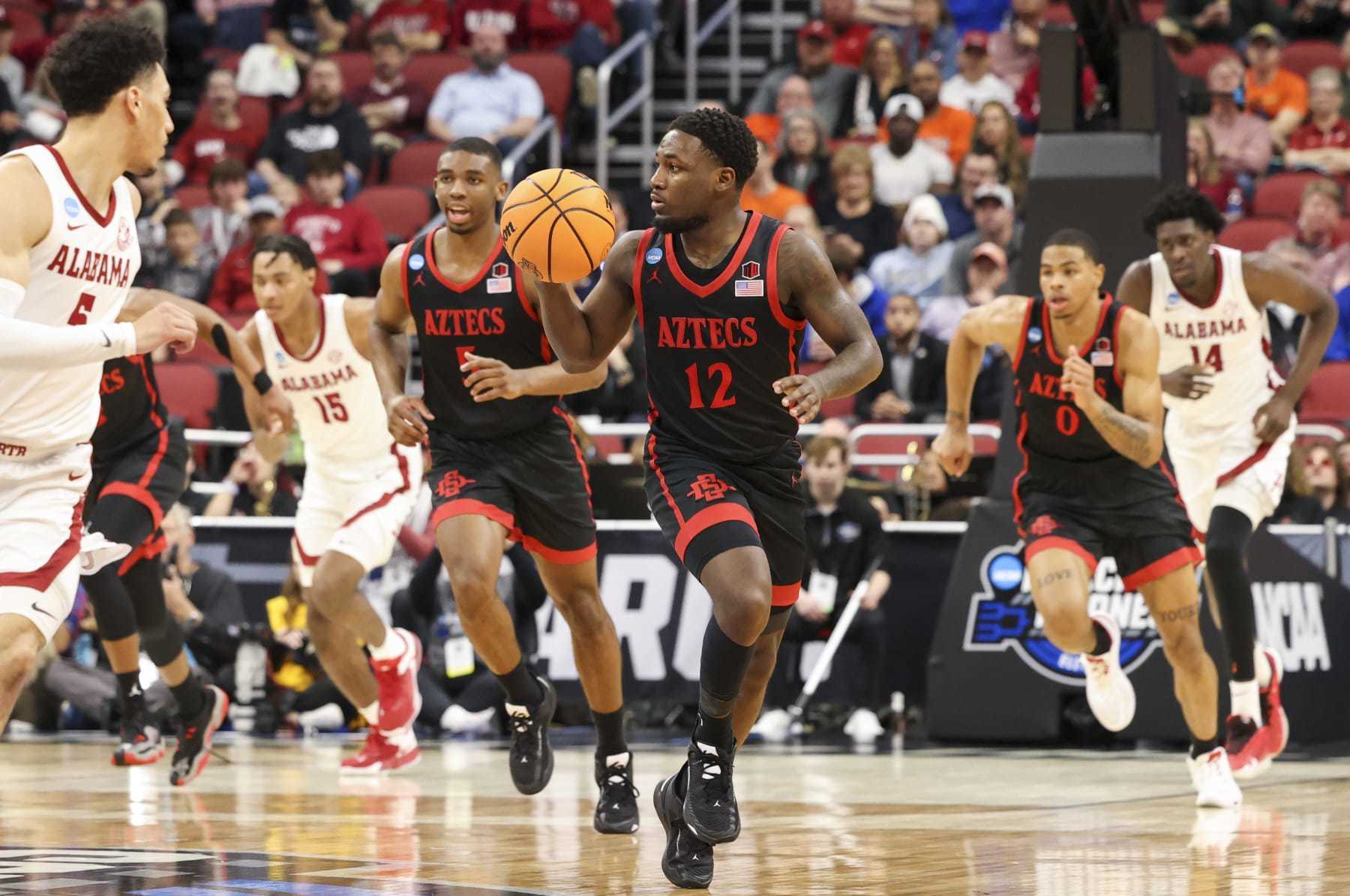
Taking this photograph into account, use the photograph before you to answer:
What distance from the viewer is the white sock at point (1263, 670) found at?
891 cm

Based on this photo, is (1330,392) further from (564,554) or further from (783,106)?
(564,554)

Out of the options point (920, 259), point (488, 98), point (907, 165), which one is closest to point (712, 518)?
point (920, 259)

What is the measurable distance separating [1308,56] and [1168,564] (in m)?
9.82

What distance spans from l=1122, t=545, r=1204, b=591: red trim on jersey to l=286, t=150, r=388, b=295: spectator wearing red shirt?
27.0ft

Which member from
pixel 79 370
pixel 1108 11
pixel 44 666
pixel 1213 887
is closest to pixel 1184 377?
pixel 1108 11

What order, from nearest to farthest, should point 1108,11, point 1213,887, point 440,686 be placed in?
point 1213,887 → point 1108,11 → point 440,686

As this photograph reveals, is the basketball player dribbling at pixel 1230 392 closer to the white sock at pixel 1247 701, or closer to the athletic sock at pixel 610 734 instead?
the white sock at pixel 1247 701

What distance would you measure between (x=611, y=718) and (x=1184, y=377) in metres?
3.03

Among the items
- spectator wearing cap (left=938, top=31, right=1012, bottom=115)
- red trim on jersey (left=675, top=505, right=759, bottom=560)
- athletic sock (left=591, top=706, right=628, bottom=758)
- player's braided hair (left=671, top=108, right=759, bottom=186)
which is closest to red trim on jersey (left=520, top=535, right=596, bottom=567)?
athletic sock (left=591, top=706, right=628, bottom=758)

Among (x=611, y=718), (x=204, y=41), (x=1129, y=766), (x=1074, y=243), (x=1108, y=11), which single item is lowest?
(x=1129, y=766)

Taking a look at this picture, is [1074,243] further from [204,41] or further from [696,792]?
[204,41]

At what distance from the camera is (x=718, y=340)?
5.93 metres

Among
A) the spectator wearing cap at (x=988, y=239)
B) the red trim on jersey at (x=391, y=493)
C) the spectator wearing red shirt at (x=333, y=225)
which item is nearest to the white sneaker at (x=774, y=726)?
the red trim on jersey at (x=391, y=493)

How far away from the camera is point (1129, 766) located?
9.45 meters
